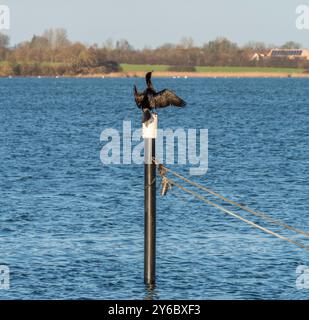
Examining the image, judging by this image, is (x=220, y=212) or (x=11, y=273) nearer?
(x=11, y=273)

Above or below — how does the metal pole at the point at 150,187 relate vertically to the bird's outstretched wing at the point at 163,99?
below

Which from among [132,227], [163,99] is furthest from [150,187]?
[132,227]

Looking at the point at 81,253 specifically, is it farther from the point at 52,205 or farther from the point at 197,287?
the point at 52,205

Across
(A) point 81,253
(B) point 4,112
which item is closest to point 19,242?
(A) point 81,253

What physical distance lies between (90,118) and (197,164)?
51.8 metres

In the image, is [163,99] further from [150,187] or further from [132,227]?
[132,227]

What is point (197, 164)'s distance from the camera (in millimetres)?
60781

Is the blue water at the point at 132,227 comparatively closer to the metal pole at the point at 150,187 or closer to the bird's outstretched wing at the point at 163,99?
the metal pole at the point at 150,187

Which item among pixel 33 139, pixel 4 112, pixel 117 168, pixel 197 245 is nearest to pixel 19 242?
pixel 197 245

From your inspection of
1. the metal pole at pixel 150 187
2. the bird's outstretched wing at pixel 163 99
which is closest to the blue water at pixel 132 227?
the metal pole at pixel 150 187

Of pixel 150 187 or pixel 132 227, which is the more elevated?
pixel 150 187
